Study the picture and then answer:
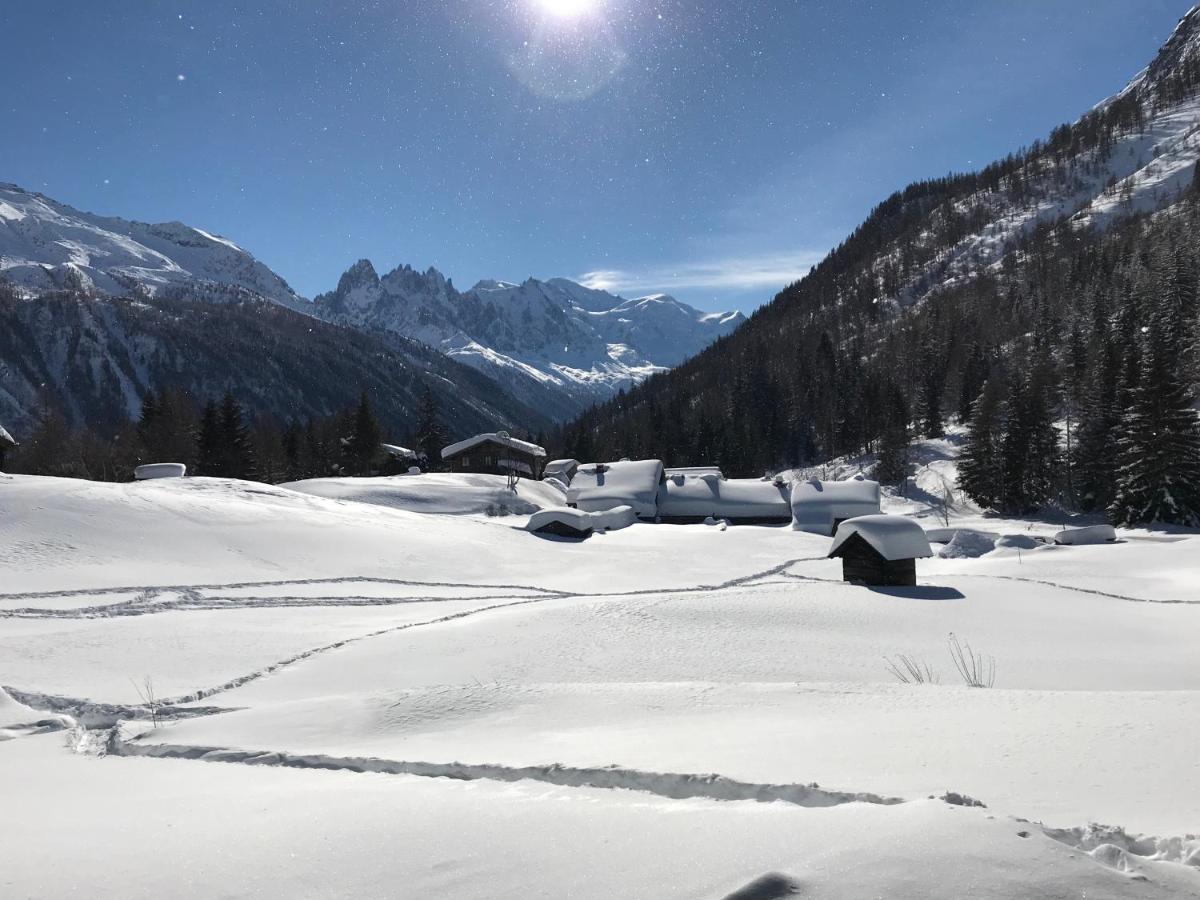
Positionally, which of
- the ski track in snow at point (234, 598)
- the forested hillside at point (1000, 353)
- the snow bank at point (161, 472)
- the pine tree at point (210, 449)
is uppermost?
the forested hillside at point (1000, 353)

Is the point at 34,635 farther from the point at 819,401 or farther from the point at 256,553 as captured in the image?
the point at 819,401

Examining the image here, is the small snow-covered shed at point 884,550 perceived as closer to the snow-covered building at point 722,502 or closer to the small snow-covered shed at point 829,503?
the small snow-covered shed at point 829,503

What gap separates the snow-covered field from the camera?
311 cm

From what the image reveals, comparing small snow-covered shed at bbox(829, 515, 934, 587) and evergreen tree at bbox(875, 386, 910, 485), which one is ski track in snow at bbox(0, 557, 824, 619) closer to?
small snow-covered shed at bbox(829, 515, 934, 587)

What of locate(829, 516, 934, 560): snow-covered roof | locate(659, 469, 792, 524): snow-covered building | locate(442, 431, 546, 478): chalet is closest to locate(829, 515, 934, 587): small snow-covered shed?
locate(829, 516, 934, 560): snow-covered roof

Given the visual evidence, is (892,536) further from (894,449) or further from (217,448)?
(217,448)

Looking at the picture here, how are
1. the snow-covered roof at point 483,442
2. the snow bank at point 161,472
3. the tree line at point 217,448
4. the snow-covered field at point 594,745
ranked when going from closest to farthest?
the snow-covered field at point 594,745
the snow bank at point 161,472
the tree line at point 217,448
the snow-covered roof at point 483,442

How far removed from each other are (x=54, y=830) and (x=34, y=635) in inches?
489

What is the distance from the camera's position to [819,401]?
110 meters

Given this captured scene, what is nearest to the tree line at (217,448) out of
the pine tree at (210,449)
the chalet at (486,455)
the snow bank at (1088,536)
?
the pine tree at (210,449)

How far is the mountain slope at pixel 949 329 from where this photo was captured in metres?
89.2

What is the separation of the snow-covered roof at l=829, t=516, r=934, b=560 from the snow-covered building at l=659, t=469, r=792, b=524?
1333 inches

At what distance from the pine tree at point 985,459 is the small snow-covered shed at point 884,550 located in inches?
1723

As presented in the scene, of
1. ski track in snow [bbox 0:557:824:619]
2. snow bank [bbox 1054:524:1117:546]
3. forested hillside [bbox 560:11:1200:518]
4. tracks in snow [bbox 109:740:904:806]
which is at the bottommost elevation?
ski track in snow [bbox 0:557:824:619]
